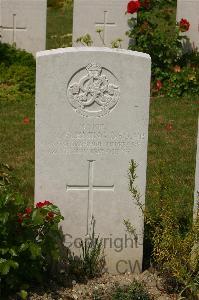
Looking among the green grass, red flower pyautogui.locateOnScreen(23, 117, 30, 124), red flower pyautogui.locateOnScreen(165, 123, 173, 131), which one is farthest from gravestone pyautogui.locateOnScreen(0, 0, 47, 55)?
red flower pyautogui.locateOnScreen(165, 123, 173, 131)

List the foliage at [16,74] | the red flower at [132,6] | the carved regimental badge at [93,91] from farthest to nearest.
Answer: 1. the red flower at [132,6]
2. the foliage at [16,74]
3. the carved regimental badge at [93,91]

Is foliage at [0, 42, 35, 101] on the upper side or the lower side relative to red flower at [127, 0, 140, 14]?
lower

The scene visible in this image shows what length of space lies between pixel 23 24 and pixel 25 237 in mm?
6882

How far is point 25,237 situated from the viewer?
485 centimetres

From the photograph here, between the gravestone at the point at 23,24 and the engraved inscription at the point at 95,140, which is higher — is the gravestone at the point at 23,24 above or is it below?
above

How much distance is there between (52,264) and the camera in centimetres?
523

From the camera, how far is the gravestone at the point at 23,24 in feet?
36.4

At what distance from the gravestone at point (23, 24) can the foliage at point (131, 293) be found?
6.75 meters

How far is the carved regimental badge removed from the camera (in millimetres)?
5043

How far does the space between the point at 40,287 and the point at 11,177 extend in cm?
96

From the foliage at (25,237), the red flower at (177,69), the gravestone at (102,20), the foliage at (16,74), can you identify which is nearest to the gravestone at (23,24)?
the foliage at (16,74)

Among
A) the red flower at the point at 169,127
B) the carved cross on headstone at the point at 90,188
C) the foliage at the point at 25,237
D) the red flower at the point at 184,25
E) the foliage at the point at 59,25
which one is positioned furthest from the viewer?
the foliage at the point at 59,25

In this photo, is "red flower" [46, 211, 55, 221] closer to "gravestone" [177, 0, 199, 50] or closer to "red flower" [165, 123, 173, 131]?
"red flower" [165, 123, 173, 131]

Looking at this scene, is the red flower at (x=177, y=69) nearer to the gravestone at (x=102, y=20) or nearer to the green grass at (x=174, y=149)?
the green grass at (x=174, y=149)
